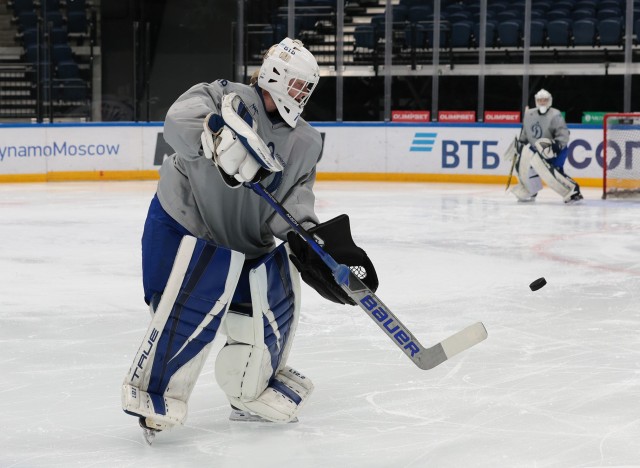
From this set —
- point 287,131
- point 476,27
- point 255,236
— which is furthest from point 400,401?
point 476,27

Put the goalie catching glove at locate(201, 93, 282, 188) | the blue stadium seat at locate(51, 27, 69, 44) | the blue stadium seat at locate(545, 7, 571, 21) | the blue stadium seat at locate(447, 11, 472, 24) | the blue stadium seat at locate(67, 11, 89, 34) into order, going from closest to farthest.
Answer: the goalie catching glove at locate(201, 93, 282, 188) → the blue stadium seat at locate(51, 27, 69, 44) → the blue stadium seat at locate(67, 11, 89, 34) → the blue stadium seat at locate(447, 11, 472, 24) → the blue stadium seat at locate(545, 7, 571, 21)

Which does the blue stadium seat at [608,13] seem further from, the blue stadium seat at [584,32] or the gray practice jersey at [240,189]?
the gray practice jersey at [240,189]

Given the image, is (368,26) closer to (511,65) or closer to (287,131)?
(511,65)

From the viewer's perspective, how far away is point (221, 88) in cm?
255

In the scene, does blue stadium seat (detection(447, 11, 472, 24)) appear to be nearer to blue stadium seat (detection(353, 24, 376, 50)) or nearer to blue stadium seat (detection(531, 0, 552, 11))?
blue stadium seat (detection(353, 24, 376, 50))

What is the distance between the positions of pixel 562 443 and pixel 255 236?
2.89 ft

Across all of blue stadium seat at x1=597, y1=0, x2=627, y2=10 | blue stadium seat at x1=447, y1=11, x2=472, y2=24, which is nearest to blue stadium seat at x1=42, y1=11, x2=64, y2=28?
blue stadium seat at x1=447, y1=11, x2=472, y2=24

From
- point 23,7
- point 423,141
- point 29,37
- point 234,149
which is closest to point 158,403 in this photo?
point 234,149

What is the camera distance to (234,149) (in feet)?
7.39

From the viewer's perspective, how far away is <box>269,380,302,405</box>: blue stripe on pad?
271 cm

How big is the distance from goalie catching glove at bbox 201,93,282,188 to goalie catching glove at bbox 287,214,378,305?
24cm

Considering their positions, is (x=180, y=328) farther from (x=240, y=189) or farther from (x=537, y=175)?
(x=537, y=175)

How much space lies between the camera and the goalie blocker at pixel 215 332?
2432 mm

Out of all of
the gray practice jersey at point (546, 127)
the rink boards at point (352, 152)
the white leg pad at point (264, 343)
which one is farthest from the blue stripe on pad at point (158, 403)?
the rink boards at point (352, 152)
